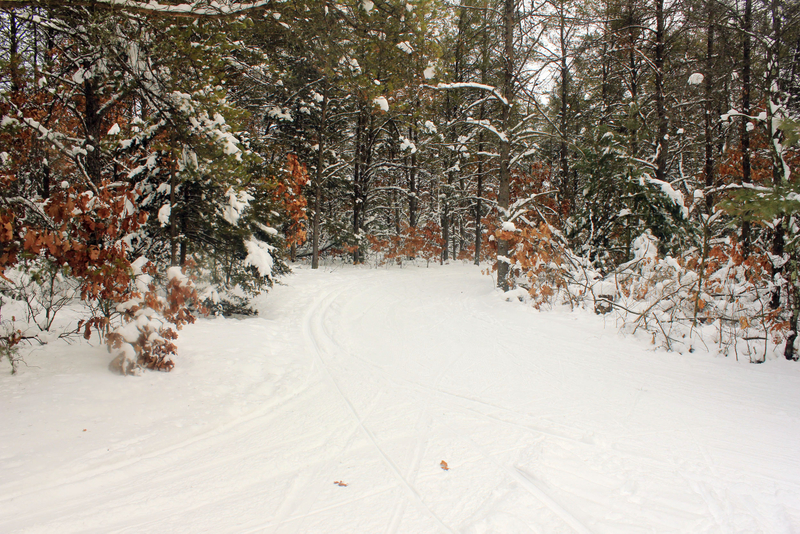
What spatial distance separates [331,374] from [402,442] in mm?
2002

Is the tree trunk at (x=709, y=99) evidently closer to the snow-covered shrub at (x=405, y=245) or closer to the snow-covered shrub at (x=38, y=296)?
the snow-covered shrub at (x=38, y=296)

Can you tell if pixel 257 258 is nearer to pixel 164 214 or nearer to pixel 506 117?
pixel 164 214

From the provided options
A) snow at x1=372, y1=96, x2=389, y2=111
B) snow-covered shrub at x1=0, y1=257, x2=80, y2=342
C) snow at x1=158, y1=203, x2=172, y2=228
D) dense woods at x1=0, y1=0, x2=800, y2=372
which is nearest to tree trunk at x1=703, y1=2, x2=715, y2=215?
dense woods at x1=0, y1=0, x2=800, y2=372

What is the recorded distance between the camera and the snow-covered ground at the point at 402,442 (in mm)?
2568

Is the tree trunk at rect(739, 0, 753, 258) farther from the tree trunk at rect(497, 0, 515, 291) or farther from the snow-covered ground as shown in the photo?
the tree trunk at rect(497, 0, 515, 291)

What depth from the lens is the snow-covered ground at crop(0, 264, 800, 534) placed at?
8.43 feet

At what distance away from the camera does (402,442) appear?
3541mm

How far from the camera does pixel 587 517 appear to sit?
2543mm

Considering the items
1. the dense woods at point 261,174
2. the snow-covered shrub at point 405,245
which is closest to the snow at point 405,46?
the dense woods at point 261,174

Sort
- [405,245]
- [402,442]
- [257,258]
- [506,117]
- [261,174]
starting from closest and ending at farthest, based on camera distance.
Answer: [402,442], [257,258], [261,174], [506,117], [405,245]

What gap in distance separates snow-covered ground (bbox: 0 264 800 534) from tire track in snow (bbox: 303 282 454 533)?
0.08 ft

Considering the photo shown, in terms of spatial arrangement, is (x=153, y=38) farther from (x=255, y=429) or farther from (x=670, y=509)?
(x=670, y=509)

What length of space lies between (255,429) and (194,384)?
1290 millimetres

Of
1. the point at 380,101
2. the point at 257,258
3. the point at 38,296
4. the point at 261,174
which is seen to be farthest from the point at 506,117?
the point at 38,296
